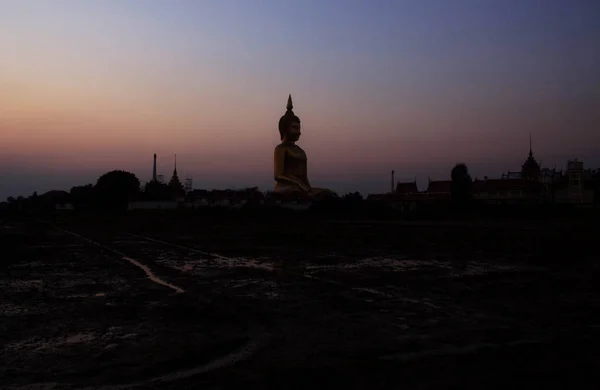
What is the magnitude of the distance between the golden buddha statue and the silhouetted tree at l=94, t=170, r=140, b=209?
29121 millimetres

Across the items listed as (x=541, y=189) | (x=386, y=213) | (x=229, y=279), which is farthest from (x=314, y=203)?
(x=229, y=279)

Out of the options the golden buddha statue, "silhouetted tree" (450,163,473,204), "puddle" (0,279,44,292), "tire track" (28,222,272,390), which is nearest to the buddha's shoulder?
the golden buddha statue

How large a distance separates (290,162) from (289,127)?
10.3 feet

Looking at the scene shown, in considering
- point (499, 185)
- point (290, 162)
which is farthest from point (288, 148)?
point (499, 185)

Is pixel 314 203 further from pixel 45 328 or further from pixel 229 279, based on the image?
pixel 45 328

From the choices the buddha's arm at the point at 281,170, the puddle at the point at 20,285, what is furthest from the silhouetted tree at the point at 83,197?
the puddle at the point at 20,285

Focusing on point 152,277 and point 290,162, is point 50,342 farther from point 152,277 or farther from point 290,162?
point 290,162

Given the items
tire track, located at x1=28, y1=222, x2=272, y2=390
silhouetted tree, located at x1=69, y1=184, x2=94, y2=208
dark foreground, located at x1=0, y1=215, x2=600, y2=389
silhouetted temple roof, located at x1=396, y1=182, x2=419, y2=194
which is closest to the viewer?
tire track, located at x1=28, y1=222, x2=272, y2=390

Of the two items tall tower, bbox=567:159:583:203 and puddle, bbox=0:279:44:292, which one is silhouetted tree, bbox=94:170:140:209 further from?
puddle, bbox=0:279:44:292

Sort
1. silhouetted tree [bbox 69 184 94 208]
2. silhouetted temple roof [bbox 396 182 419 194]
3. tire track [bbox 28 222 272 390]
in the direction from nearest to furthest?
tire track [bbox 28 222 272 390]
silhouetted tree [bbox 69 184 94 208]
silhouetted temple roof [bbox 396 182 419 194]

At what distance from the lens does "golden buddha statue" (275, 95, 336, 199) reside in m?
51.9

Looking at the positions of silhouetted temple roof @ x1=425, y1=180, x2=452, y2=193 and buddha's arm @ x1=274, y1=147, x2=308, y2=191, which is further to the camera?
silhouetted temple roof @ x1=425, y1=180, x2=452, y2=193

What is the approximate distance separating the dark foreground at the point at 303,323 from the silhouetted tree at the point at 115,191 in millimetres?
62796

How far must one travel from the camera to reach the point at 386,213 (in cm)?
4253
